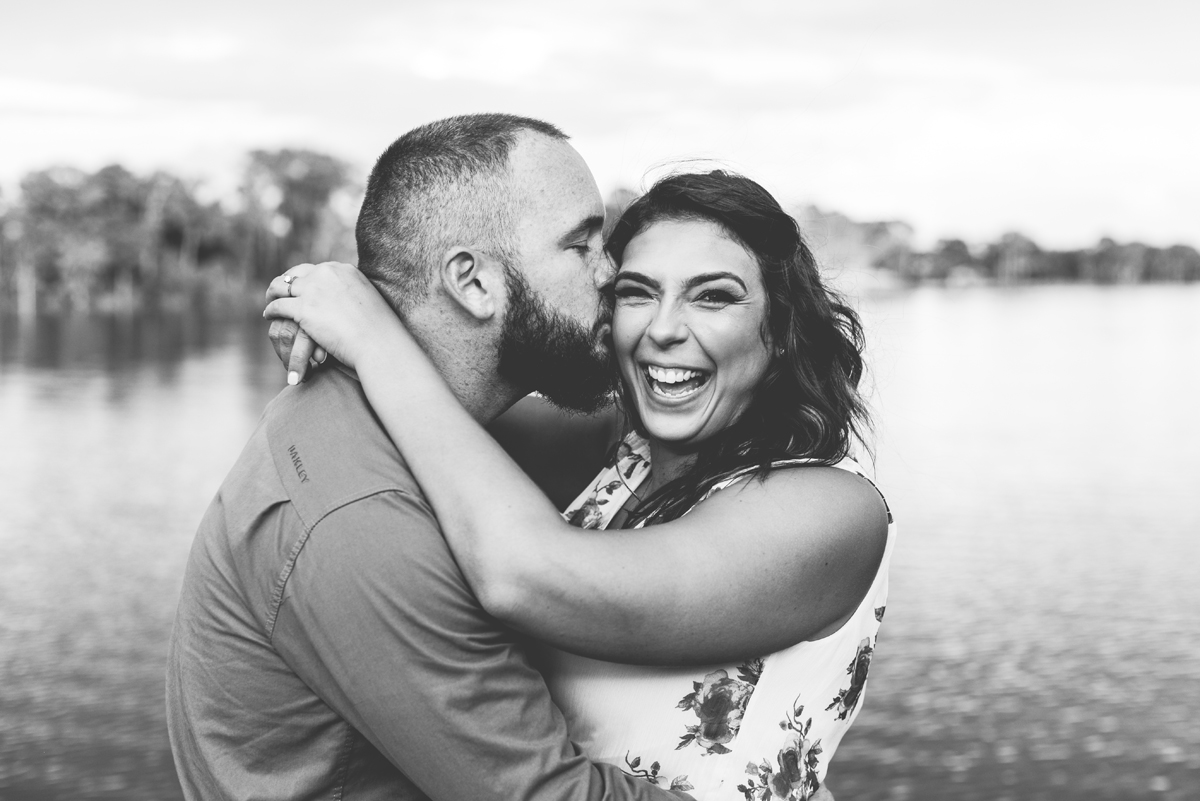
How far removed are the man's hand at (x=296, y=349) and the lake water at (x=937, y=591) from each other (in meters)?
1.62

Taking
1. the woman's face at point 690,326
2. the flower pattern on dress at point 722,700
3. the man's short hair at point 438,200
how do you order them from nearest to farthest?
the flower pattern on dress at point 722,700 < the man's short hair at point 438,200 < the woman's face at point 690,326

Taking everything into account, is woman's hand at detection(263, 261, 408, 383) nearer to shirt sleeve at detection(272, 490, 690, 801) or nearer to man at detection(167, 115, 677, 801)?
man at detection(167, 115, 677, 801)

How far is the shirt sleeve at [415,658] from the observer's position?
2006mm

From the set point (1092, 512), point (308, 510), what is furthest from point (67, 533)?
point (308, 510)

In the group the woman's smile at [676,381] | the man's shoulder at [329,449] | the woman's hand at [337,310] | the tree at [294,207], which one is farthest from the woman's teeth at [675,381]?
the tree at [294,207]

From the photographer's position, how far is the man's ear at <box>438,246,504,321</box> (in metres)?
2.69

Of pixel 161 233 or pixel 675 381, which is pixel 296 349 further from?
pixel 161 233

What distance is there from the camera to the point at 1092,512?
71.5 ft

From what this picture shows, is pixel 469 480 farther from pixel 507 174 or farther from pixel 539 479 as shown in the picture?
pixel 539 479

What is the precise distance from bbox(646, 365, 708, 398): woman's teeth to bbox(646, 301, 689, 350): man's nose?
8 centimetres

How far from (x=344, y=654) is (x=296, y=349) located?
2.45 ft

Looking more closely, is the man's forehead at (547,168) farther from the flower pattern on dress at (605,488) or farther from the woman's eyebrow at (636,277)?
the flower pattern on dress at (605,488)

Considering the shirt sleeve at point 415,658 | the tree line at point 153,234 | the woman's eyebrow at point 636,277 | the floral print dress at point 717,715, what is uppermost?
the woman's eyebrow at point 636,277

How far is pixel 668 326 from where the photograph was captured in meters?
2.75
